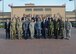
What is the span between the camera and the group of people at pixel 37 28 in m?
21.1

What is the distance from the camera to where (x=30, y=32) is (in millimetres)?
21078

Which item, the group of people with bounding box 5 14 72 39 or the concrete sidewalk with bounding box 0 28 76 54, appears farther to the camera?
the group of people with bounding box 5 14 72 39

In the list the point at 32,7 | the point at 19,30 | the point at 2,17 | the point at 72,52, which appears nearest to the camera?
the point at 72,52

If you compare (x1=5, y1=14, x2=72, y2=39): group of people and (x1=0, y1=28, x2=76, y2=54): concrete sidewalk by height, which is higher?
(x1=5, y1=14, x2=72, y2=39): group of people

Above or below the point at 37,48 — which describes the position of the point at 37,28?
above

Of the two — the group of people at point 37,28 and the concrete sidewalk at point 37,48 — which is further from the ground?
the group of people at point 37,28

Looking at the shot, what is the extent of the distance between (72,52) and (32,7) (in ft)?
218

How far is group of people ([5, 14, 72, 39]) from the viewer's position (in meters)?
21.1

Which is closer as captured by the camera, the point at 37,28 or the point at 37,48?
the point at 37,48

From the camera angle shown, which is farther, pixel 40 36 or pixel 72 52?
pixel 40 36

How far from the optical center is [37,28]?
21219 millimetres

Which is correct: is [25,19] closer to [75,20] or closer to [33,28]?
[33,28]

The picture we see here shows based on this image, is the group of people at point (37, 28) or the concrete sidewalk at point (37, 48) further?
the group of people at point (37, 28)

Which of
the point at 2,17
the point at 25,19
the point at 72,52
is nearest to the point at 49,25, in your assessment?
the point at 25,19
